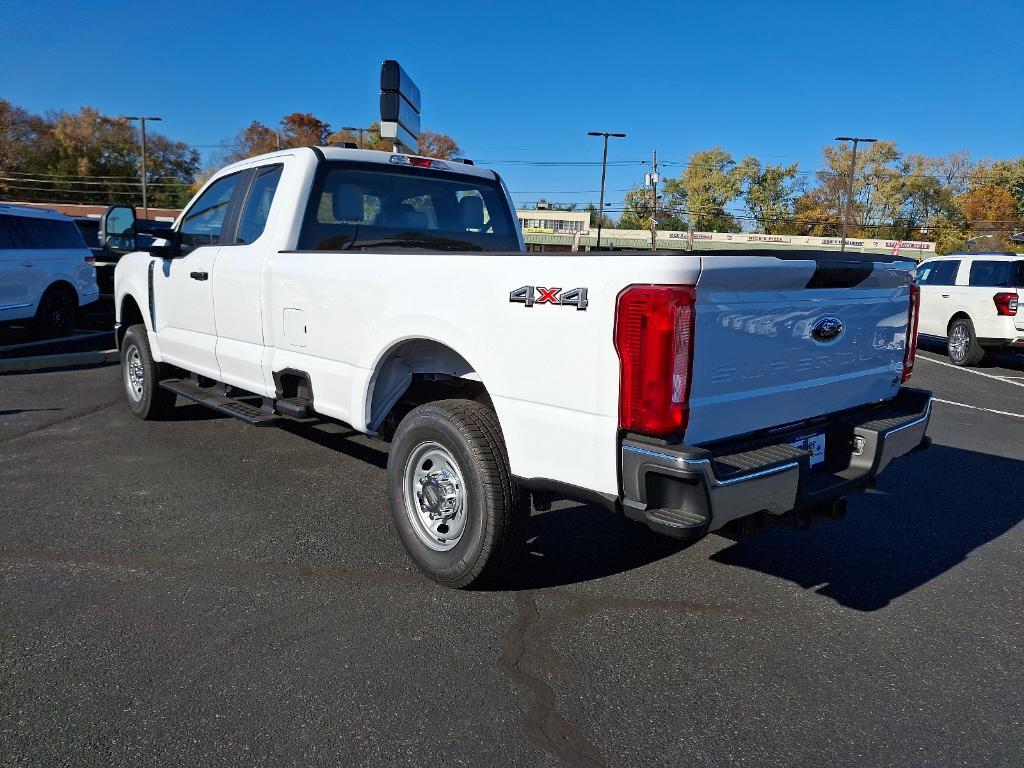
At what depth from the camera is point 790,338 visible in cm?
317

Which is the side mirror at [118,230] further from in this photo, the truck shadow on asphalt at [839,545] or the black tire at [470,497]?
the truck shadow on asphalt at [839,545]

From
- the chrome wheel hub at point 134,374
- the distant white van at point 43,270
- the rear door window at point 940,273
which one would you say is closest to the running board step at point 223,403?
the chrome wheel hub at point 134,374

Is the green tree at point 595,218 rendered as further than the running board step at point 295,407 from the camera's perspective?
Yes

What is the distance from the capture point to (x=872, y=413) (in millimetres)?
3822

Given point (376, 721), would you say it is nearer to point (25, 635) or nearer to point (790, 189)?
point (25, 635)

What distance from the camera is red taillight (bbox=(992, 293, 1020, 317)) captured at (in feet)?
40.5

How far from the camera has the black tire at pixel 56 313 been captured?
11.6m

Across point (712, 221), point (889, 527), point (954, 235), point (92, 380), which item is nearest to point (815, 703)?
point (889, 527)

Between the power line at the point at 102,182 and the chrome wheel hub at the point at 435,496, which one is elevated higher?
the power line at the point at 102,182

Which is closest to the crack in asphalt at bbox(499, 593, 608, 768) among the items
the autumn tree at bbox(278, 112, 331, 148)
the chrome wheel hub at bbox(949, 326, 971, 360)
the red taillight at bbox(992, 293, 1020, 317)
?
the red taillight at bbox(992, 293, 1020, 317)

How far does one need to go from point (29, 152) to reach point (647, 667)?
94711mm

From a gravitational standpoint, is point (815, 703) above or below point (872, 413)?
below

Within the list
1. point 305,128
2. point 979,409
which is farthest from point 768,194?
point 979,409

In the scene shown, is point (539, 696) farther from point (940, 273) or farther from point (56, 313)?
point (940, 273)
